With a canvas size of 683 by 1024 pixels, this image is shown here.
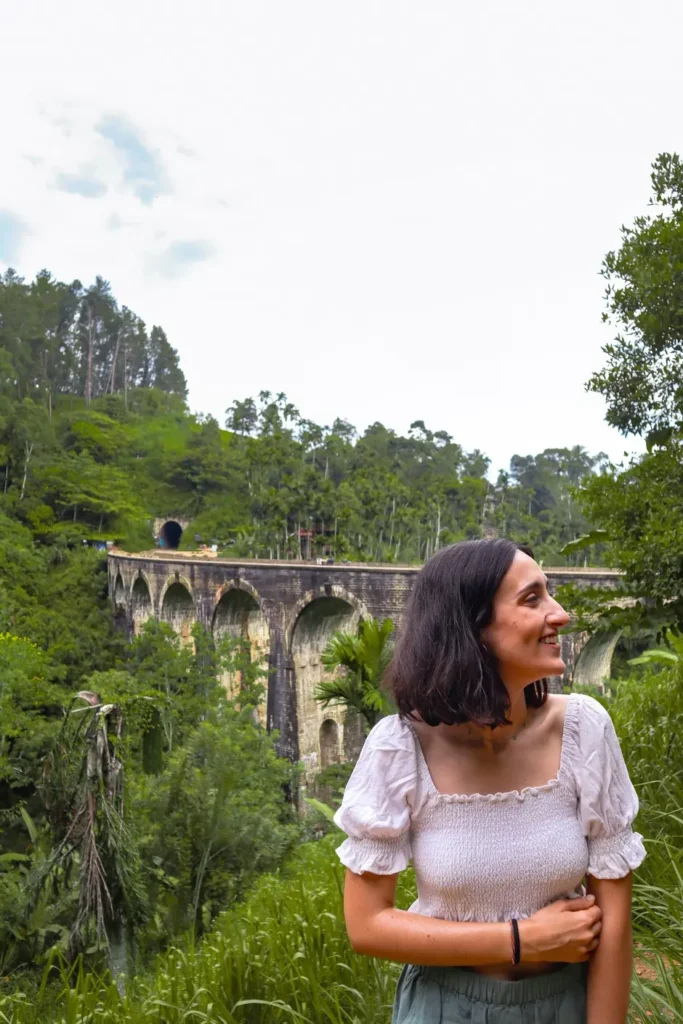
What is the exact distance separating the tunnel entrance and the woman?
4516cm

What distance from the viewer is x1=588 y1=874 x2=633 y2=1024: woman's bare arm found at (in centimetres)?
132

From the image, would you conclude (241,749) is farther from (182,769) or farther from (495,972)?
(495,972)

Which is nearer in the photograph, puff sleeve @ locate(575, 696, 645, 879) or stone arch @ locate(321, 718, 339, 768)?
puff sleeve @ locate(575, 696, 645, 879)

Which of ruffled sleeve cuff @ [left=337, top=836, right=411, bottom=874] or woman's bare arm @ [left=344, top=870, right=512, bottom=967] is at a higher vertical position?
ruffled sleeve cuff @ [left=337, top=836, right=411, bottom=874]

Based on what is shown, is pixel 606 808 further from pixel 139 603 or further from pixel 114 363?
pixel 114 363

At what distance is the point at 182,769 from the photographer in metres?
11.9

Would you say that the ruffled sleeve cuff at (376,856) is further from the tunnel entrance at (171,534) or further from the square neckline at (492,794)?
the tunnel entrance at (171,534)

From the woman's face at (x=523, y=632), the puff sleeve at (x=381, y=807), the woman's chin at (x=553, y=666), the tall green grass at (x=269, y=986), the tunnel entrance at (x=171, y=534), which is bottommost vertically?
the tall green grass at (x=269, y=986)

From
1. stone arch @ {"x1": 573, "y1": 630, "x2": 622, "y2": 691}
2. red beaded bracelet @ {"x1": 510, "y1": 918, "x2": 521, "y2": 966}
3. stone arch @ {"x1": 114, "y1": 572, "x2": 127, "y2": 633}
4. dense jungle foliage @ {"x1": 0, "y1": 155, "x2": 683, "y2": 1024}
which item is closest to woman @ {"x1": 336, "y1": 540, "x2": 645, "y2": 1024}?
red beaded bracelet @ {"x1": 510, "y1": 918, "x2": 521, "y2": 966}

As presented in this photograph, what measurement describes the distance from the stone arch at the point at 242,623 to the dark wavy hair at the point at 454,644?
20.7m

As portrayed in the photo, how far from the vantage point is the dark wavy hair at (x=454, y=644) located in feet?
4.42

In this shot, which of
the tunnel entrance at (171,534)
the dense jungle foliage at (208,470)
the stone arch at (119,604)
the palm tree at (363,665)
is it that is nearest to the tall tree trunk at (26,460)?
the dense jungle foliage at (208,470)

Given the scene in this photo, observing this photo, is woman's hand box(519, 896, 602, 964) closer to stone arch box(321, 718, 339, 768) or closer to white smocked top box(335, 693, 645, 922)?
white smocked top box(335, 693, 645, 922)

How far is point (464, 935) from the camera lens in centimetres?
130
